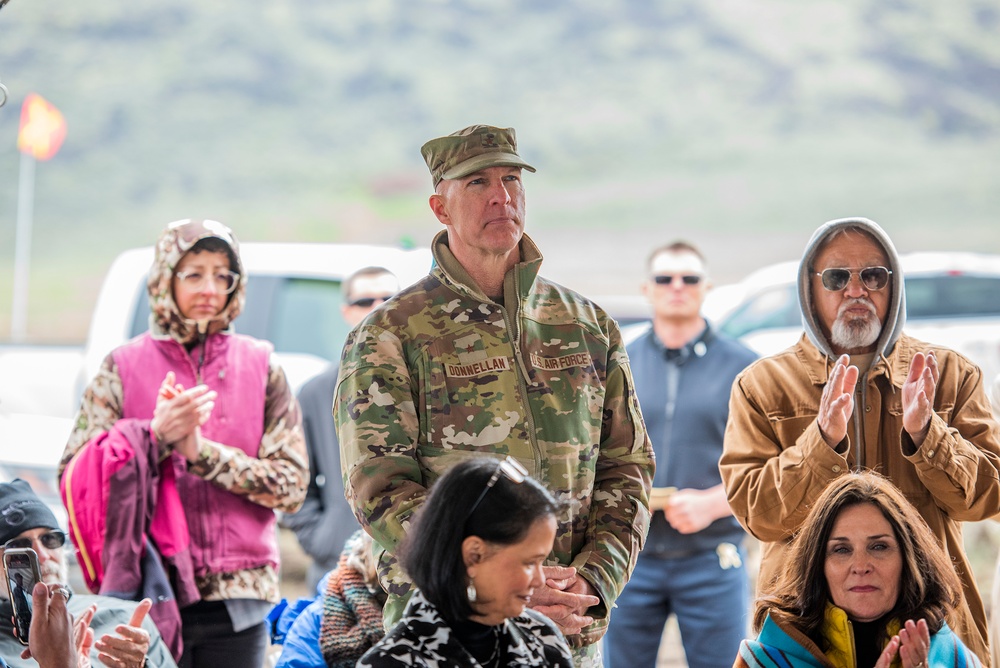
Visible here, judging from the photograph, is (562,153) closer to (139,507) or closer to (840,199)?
(840,199)

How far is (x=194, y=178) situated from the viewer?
1942 centimetres

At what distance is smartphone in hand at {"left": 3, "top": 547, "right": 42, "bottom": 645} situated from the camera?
289 cm

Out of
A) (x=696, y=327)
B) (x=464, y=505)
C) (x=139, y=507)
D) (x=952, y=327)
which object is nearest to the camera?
(x=464, y=505)

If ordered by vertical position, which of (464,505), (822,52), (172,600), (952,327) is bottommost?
(172,600)

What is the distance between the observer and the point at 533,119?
1966 cm

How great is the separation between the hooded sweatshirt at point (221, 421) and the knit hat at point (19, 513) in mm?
386

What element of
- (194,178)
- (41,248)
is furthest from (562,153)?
(41,248)

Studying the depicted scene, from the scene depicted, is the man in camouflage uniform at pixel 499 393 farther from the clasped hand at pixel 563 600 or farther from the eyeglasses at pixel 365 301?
the eyeglasses at pixel 365 301

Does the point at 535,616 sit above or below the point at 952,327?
below

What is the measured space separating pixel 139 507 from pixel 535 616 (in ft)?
5.23

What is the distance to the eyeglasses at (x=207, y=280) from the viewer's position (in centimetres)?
372

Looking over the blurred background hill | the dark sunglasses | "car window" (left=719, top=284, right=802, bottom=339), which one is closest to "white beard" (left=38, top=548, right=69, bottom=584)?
the dark sunglasses

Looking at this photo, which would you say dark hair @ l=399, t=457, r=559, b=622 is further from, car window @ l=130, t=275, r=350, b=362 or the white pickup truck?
car window @ l=130, t=275, r=350, b=362

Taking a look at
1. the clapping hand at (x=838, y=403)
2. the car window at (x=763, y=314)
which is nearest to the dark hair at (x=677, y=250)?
the clapping hand at (x=838, y=403)
